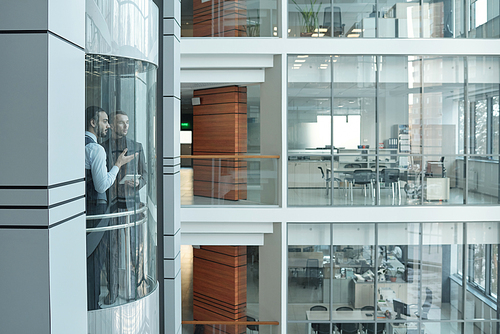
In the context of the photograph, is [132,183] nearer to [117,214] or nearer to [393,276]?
[117,214]

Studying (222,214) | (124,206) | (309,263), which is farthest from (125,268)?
(309,263)

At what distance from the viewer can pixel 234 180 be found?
8.94 m

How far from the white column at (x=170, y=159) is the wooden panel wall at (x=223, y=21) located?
4400mm

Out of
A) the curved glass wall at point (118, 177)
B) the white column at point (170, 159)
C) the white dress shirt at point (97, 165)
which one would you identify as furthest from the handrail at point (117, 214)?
the white column at point (170, 159)

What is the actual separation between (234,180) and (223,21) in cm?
377

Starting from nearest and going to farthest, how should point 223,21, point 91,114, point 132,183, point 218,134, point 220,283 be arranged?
1. point 91,114
2. point 132,183
3. point 223,21
4. point 220,283
5. point 218,134

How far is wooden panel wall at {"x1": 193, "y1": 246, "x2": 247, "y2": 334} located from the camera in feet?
35.2

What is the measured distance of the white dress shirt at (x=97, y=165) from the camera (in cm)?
318

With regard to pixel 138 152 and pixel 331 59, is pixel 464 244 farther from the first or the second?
pixel 138 152

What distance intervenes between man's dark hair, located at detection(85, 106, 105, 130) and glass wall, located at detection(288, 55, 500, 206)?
6.35 metres

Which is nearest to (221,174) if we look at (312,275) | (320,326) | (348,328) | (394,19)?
(312,275)

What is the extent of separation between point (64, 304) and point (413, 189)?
29.2 feet

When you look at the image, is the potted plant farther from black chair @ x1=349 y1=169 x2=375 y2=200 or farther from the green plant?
black chair @ x1=349 y1=169 x2=375 y2=200

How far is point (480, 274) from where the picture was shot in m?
9.36
